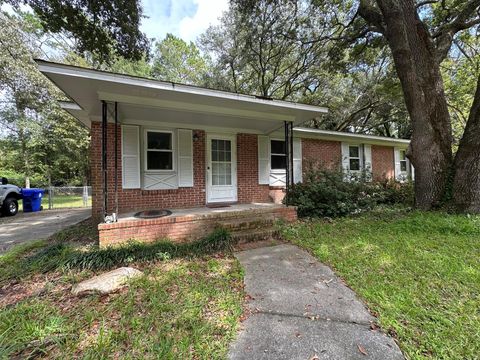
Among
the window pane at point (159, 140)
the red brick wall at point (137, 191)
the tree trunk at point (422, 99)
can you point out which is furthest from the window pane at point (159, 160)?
the tree trunk at point (422, 99)

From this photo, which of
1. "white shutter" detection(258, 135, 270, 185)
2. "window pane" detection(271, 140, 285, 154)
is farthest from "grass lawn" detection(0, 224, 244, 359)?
"window pane" detection(271, 140, 285, 154)

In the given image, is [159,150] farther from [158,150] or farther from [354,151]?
[354,151]

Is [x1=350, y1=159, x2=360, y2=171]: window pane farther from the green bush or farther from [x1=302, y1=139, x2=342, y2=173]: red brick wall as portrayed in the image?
the green bush

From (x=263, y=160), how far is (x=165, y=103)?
3.78m

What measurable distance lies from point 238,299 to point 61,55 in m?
18.8

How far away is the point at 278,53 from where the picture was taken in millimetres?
Answer: 11305

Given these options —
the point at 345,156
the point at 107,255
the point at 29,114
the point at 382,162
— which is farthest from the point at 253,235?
the point at 29,114

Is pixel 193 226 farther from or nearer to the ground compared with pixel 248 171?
nearer to the ground

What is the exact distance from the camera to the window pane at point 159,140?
6.11m

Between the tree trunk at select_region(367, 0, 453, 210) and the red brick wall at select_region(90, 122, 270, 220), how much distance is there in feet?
14.4

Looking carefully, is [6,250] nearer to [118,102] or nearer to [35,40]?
[118,102]

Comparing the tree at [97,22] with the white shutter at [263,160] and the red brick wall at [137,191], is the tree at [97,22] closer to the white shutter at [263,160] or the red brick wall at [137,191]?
the red brick wall at [137,191]

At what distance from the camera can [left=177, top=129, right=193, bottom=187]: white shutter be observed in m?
6.36

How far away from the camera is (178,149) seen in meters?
6.34
